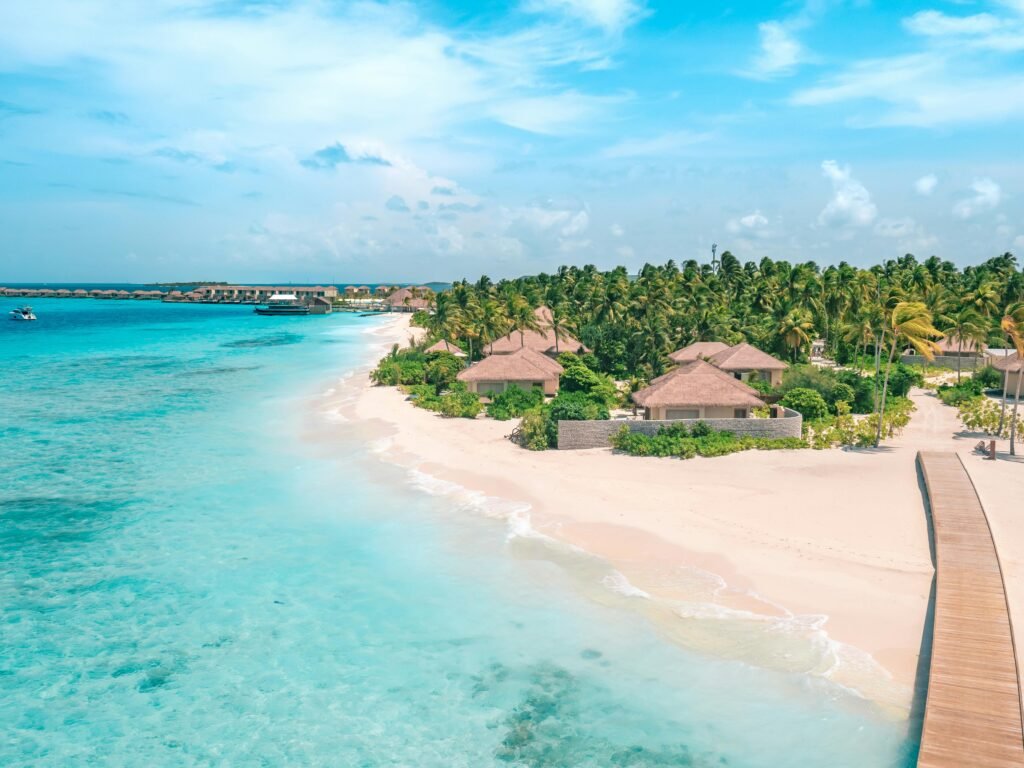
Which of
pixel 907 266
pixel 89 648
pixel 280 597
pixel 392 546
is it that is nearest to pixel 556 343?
pixel 392 546

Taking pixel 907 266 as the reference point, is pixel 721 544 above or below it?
→ below

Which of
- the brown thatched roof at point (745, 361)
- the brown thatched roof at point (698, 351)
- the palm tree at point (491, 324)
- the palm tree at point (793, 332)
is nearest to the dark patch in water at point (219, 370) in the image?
the palm tree at point (491, 324)

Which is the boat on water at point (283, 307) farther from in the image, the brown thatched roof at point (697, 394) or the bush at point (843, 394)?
the bush at point (843, 394)

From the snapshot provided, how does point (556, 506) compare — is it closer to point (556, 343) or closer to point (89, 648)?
point (89, 648)

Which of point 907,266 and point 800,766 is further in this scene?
point 907,266

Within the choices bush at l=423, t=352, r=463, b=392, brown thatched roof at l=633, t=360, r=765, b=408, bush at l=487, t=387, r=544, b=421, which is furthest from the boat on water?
brown thatched roof at l=633, t=360, r=765, b=408

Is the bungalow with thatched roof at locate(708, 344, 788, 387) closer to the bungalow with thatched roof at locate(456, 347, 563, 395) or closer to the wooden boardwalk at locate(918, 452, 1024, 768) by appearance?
the bungalow with thatched roof at locate(456, 347, 563, 395)

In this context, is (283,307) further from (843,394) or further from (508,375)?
(843,394)
